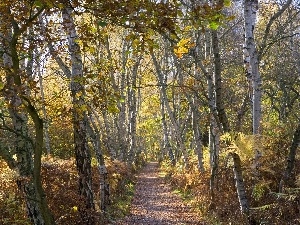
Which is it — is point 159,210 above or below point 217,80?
below

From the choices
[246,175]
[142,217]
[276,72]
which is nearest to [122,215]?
[142,217]

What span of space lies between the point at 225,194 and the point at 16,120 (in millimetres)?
6287

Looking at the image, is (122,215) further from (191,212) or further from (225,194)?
(225,194)

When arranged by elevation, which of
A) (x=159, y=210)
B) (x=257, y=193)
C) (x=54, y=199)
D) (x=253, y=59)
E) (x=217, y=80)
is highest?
(x=253, y=59)

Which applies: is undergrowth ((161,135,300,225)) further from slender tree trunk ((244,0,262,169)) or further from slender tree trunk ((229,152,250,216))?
slender tree trunk ((244,0,262,169))

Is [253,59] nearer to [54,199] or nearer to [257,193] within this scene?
[257,193]

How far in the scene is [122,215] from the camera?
469 inches

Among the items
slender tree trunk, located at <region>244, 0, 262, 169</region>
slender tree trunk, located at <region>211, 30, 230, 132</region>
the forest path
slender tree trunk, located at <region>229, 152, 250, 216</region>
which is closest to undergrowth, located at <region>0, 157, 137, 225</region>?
the forest path

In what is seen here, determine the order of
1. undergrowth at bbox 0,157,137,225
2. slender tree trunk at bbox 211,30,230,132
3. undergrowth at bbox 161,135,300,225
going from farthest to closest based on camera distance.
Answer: undergrowth at bbox 0,157,137,225, slender tree trunk at bbox 211,30,230,132, undergrowth at bbox 161,135,300,225

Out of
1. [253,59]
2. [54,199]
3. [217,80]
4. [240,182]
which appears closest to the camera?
[217,80]

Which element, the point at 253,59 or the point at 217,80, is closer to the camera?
the point at 217,80

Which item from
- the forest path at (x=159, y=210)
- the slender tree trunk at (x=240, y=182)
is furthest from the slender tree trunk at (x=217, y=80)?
the forest path at (x=159, y=210)

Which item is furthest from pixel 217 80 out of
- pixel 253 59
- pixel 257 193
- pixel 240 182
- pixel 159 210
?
pixel 159 210

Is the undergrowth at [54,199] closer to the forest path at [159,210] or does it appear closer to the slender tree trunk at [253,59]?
the forest path at [159,210]
